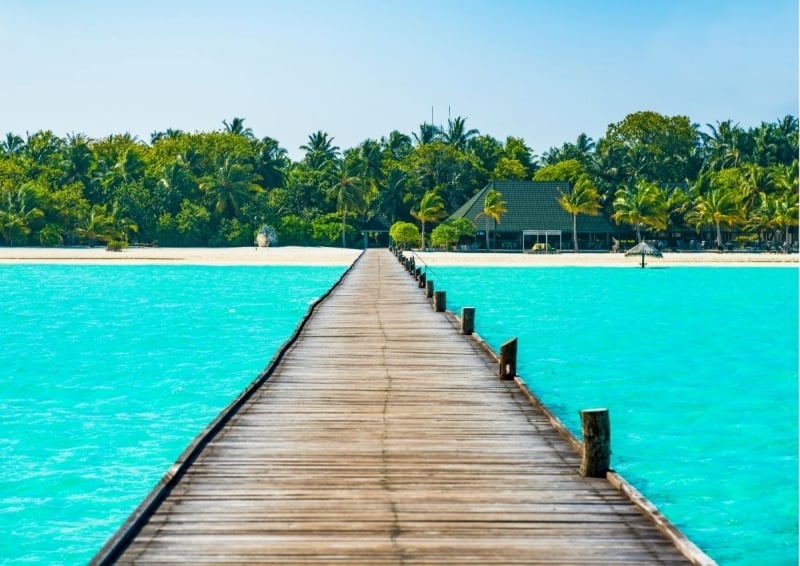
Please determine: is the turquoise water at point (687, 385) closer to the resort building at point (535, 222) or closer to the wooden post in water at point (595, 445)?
the wooden post in water at point (595, 445)

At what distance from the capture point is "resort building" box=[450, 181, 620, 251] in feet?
229

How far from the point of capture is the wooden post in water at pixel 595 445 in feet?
23.5

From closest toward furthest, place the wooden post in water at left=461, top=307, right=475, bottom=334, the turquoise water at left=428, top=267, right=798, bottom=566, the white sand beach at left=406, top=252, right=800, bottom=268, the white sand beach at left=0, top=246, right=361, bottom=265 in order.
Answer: the turquoise water at left=428, top=267, right=798, bottom=566, the wooden post in water at left=461, top=307, right=475, bottom=334, the white sand beach at left=406, top=252, right=800, bottom=268, the white sand beach at left=0, top=246, right=361, bottom=265

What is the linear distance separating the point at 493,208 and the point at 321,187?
16.3 meters

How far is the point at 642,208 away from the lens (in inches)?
2650

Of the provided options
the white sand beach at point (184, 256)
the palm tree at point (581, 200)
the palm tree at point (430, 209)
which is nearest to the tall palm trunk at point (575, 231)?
the palm tree at point (581, 200)

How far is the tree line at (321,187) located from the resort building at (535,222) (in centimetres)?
146

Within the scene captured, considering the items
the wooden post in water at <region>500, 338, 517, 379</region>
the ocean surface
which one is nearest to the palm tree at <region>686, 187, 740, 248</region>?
the ocean surface

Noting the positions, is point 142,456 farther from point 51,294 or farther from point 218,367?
point 51,294

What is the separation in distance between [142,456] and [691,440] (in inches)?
311

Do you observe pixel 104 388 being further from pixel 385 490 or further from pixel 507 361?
pixel 385 490

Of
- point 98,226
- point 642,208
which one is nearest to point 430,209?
point 642,208

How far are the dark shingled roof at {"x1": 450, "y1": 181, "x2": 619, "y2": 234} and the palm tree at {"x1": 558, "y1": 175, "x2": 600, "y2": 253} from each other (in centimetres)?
127

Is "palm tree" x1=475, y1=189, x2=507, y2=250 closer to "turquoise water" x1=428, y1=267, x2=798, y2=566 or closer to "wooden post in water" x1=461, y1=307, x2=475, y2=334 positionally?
"turquoise water" x1=428, y1=267, x2=798, y2=566
